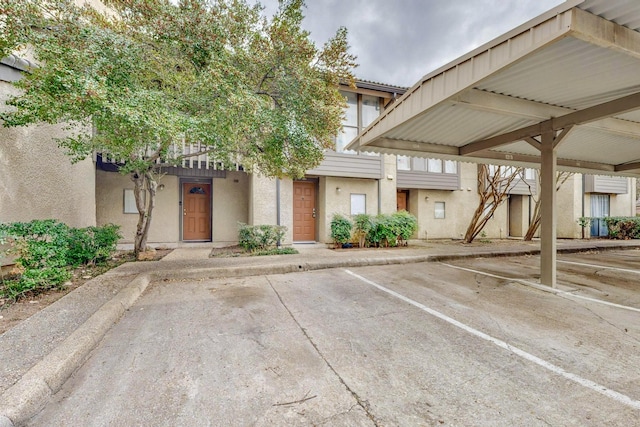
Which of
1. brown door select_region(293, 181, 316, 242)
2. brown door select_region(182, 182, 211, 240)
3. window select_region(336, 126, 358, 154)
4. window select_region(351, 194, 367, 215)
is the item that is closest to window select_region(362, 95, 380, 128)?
window select_region(336, 126, 358, 154)

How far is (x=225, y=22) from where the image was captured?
492 centimetres

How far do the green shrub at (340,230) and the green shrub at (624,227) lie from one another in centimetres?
1351

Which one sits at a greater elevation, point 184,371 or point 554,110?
point 554,110

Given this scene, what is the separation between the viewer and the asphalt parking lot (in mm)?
1878

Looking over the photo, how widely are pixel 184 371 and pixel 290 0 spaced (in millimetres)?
6005

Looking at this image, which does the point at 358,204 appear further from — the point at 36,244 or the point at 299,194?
the point at 36,244

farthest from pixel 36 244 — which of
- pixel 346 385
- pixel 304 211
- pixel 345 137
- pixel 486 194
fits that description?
pixel 486 194

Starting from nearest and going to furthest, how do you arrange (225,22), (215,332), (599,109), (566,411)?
1. (566,411)
2. (215,332)
3. (599,109)
4. (225,22)

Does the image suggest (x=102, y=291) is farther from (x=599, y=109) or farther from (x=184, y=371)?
(x=599, y=109)

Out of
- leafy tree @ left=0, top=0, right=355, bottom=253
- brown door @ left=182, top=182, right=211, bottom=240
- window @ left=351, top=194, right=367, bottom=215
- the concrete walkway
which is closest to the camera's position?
the concrete walkway

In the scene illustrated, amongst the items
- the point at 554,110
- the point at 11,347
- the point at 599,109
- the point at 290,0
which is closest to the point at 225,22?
the point at 290,0

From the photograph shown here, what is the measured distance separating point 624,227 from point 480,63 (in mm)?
16045

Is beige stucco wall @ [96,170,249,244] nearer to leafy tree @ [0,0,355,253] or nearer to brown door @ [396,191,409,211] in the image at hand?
leafy tree @ [0,0,355,253]

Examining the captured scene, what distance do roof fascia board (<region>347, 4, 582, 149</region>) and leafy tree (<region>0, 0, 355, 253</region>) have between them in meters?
1.69
